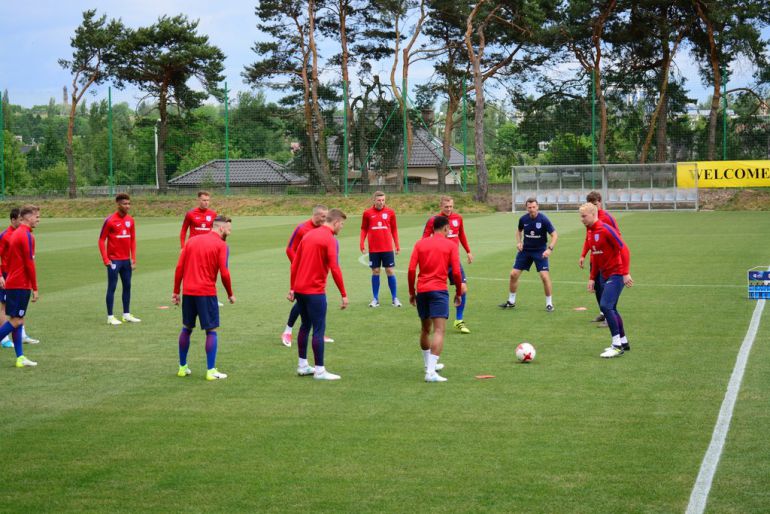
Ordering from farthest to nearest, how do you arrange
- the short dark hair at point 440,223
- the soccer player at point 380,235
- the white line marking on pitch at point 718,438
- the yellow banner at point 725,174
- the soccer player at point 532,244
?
the yellow banner at point 725,174, the soccer player at point 380,235, the soccer player at point 532,244, the short dark hair at point 440,223, the white line marking on pitch at point 718,438

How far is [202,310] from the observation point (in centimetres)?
1103

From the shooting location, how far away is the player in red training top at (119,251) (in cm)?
1580

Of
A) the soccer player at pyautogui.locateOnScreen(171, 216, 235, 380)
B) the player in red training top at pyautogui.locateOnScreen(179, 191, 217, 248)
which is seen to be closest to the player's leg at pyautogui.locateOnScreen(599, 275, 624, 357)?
the soccer player at pyautogui.locateOnScreen(171, 216, 235, 380)

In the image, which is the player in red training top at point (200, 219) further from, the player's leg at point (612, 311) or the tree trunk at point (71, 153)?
the tree trunk at point (71, 153)

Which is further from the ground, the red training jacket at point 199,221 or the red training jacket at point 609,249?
the red training jacket at point 199,221

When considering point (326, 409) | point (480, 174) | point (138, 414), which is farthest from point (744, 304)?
point (480, 174)

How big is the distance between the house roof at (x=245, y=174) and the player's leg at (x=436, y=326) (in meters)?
45.5

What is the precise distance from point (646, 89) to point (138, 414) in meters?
49.1

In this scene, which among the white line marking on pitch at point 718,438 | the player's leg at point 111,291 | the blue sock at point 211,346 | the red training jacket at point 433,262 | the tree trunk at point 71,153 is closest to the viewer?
the white line marking on pitch at point 718,438

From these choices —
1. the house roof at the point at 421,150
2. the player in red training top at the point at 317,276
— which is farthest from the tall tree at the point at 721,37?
the player in red training top at the point at 317,276

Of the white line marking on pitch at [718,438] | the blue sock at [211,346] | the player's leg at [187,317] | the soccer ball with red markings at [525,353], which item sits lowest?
the white line marking on pitch at [718,438]

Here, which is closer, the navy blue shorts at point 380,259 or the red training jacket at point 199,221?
the red training jacket at point 199,221

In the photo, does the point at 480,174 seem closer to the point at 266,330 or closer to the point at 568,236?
the point at 568,236

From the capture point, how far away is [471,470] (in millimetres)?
7527
